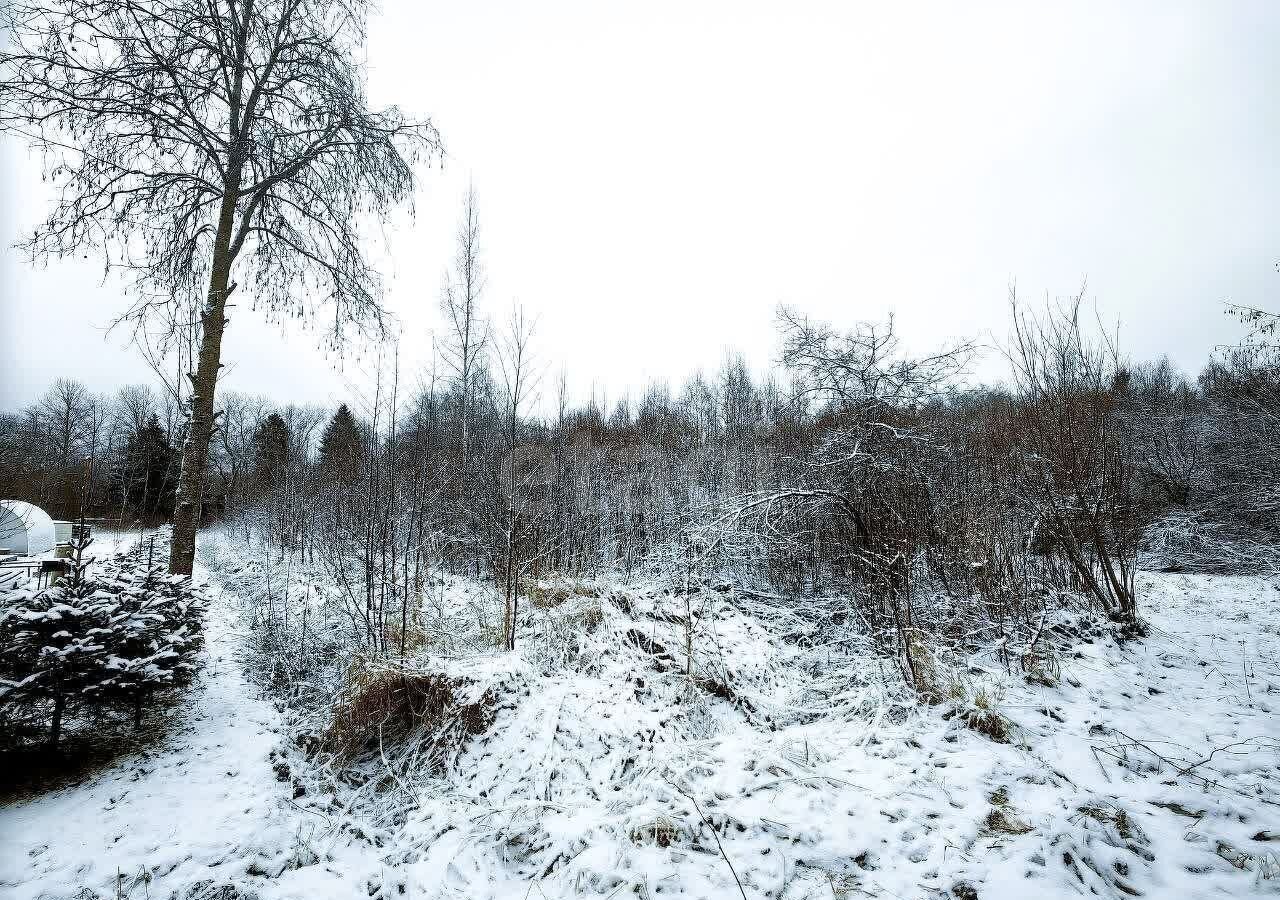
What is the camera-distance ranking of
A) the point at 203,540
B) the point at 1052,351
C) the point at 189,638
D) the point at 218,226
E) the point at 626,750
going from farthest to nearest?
the point at 203,540 → the point at 218,226 → the point at 1052,351 → the point at 189,638 → the point at 626,750

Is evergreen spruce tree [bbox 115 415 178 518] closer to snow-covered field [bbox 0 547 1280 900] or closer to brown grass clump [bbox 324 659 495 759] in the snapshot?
brown grass clump [bbox 324 659 495 759]

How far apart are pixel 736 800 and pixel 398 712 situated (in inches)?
119

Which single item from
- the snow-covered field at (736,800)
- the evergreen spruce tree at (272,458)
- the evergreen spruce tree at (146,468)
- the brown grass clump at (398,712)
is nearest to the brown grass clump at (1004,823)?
the snow-covered field at (736,800)

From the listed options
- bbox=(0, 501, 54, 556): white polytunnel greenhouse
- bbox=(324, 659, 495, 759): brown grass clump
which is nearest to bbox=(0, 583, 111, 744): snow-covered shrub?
bbox=(324, 659, 495, 759): brown grass clump

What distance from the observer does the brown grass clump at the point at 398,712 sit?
405 centimetres

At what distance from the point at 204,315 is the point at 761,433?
39.2 ft

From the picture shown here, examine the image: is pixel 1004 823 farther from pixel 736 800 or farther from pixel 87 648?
pixel 87 648

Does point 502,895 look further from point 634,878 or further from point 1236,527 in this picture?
point 1236,527

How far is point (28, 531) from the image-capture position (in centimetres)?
1492

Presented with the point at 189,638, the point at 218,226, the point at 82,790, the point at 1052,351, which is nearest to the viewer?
the point at 82,790

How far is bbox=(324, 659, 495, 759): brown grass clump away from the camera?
4051mm

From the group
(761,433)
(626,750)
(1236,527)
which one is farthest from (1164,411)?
(626,750)

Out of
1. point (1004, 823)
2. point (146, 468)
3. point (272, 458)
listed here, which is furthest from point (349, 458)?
point (146, 468)

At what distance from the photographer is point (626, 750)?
3.80 meters
